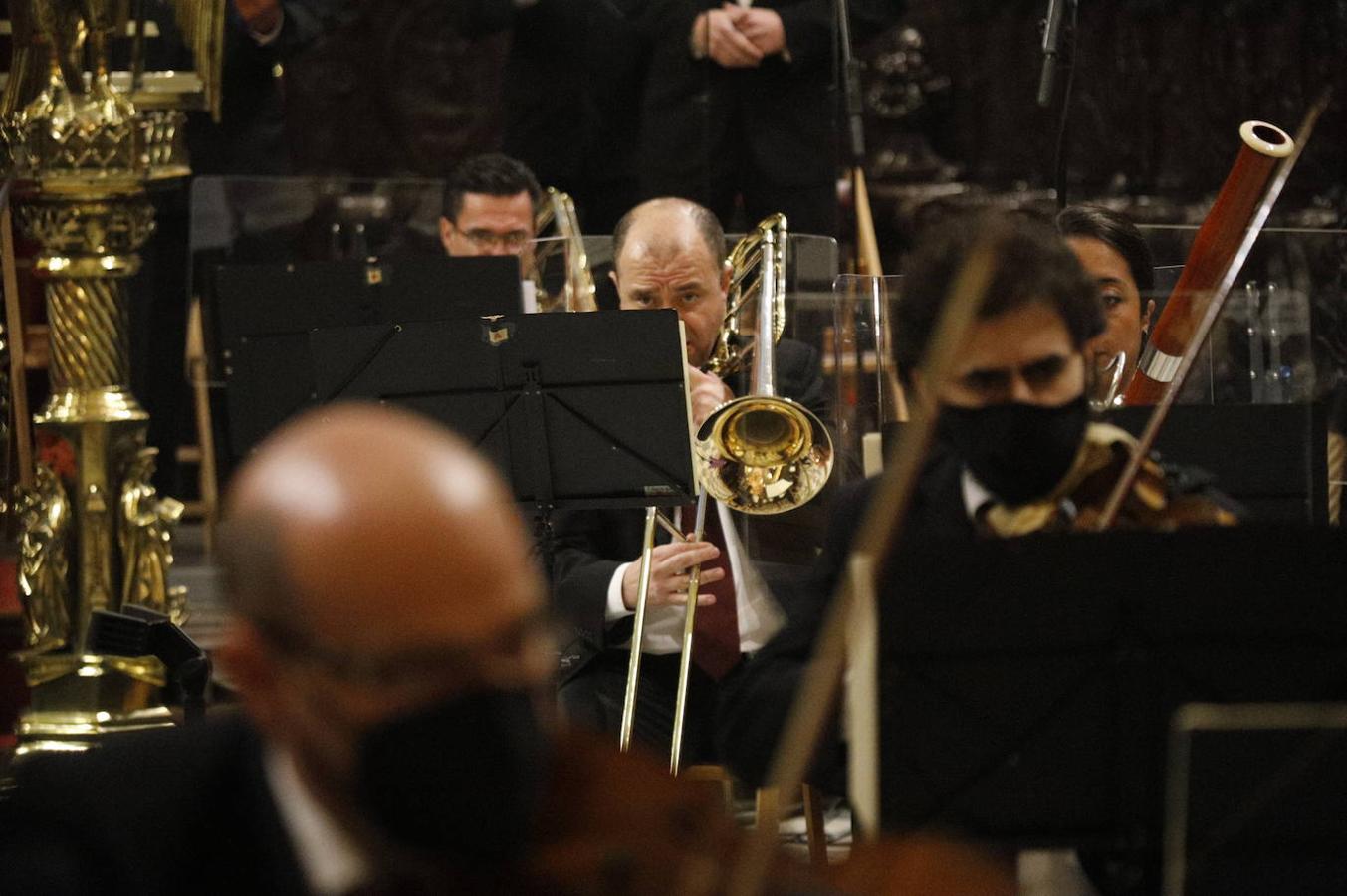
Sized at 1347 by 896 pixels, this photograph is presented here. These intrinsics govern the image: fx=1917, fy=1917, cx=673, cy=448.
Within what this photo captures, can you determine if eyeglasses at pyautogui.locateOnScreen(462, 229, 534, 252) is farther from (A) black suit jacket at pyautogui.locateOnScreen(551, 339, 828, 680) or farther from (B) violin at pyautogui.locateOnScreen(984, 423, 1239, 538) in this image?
(B) violin at pyautogui.locateOnScreen(984, 423, 1239, 538)

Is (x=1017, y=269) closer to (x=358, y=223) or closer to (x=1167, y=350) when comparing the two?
(x=1167, y=350)

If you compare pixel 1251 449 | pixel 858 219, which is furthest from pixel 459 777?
pixel 858 219

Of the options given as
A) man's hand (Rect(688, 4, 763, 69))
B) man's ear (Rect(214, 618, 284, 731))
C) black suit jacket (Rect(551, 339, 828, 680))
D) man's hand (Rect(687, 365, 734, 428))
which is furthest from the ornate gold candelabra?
man's ear (Rect(214, 618, 284, 731))

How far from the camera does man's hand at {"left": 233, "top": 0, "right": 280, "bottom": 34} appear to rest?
570cm

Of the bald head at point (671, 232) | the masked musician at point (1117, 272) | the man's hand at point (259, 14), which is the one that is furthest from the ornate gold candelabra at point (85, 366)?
the masked musician at point (1117, 272)

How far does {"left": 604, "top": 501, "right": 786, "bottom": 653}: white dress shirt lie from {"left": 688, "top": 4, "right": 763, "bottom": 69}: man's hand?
2.06 m

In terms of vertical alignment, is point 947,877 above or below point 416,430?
below

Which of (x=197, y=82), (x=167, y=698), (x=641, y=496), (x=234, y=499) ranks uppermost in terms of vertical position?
(x=197, y=82)

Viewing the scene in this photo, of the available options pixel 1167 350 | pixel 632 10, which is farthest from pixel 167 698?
pixel 632 10

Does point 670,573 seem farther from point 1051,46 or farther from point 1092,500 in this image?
point 1051,46

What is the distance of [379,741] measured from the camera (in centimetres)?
121

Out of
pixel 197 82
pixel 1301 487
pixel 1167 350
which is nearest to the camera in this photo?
pixel 1301 487

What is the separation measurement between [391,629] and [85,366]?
303 centimetres

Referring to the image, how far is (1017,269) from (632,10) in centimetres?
384
